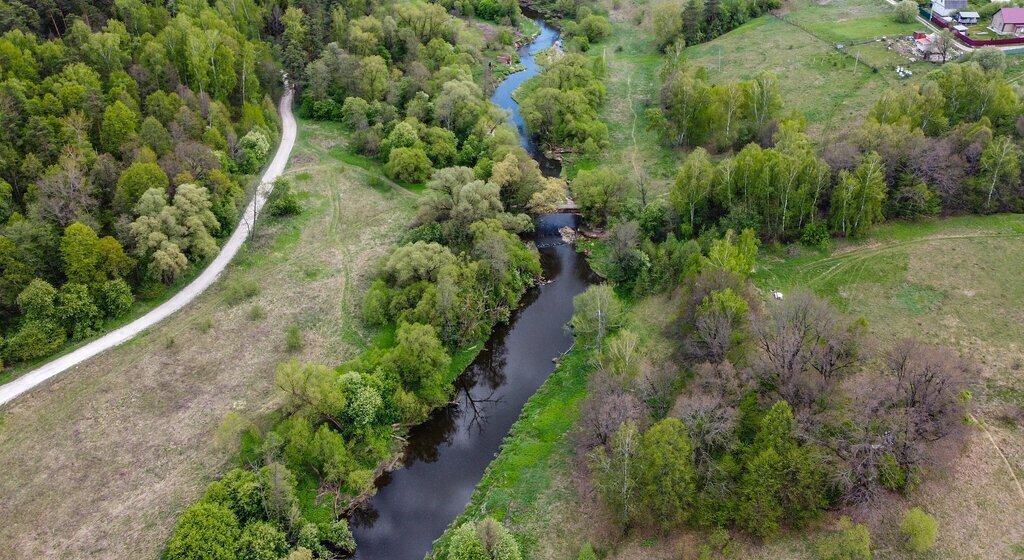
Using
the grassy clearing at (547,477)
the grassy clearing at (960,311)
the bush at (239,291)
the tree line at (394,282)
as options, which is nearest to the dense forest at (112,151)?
the bush at (239,291)

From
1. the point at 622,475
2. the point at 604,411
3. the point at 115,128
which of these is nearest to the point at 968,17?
the point at 604,411

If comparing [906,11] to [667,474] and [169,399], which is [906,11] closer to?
[667,474]

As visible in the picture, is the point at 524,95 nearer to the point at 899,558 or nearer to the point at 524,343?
the point at 524,343

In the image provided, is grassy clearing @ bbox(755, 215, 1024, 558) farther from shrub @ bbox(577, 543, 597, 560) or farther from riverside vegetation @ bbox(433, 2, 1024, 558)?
shrub @ bbox(577, 543, 597, 560)

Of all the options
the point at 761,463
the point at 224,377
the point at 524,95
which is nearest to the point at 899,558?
the point at 761,463

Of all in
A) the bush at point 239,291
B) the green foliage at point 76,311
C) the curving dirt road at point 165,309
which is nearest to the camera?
the curving dirt road at point 165,309

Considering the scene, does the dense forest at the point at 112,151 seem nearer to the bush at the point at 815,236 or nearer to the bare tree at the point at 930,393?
the bush at the point at 815,236
